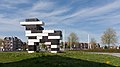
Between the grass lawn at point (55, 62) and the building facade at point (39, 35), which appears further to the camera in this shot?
the building facade at point (39, 35)

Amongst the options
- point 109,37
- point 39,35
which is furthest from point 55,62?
point 109,37

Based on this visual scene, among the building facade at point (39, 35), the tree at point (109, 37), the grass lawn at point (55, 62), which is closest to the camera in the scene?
the grass lawn at point (55, 62)

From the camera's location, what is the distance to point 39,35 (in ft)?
125

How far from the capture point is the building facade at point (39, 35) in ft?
123

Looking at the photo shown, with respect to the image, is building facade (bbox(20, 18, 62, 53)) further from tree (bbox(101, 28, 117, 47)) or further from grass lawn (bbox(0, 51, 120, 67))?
tree (bbox(101, 28, 117, 47))

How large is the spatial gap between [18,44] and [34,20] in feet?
477

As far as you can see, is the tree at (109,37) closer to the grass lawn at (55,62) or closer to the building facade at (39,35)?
the building facade at (39,35)

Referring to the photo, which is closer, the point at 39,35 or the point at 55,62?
the point at 55,62

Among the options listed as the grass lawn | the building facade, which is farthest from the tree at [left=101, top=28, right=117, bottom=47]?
the grass lawn

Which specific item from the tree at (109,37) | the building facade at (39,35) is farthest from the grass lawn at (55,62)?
the tree at (109,37)

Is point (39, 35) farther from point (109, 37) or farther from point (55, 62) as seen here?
point (109, 37)

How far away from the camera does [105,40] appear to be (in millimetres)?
77688

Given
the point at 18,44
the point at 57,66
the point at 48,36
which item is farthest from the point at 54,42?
the point at 18,44

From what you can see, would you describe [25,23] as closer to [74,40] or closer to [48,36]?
[48,36]
